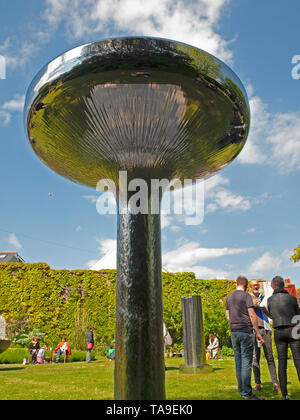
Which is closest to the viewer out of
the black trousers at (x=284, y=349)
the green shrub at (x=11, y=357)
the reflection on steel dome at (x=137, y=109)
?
the reflection on steel dome at (x=137, y=109)

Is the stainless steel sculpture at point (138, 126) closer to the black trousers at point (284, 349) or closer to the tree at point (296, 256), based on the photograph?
the black trousers at point (284, 349)

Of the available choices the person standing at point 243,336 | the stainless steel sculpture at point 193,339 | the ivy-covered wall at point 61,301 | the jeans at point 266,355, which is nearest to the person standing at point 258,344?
the jeans at point 266,355

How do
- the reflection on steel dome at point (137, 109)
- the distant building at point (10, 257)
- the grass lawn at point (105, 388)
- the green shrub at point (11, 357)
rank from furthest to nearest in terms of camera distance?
the distant building at point (10, 257), the green shrub at point (11, 357), the grass lawn at point (105, 388), the reflection on steel dome at point (137, 109)

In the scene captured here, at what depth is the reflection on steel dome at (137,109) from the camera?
2.71 metres

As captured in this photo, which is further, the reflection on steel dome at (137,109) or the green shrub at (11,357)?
the green shrub at (11,357)

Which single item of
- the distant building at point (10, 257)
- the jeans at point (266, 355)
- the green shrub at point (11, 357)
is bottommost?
the green shrub at point (11, 357)

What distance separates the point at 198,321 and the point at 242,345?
14.0 ft

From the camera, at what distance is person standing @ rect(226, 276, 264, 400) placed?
4336 mm

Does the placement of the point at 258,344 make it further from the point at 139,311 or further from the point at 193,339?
the point at 193,339

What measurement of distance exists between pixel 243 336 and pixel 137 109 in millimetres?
3020

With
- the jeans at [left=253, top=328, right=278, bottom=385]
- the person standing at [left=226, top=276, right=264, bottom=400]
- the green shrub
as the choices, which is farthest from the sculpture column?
the green shrub

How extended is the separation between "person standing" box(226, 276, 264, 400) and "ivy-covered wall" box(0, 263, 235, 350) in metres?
11.7

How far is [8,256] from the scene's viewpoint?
102 ft

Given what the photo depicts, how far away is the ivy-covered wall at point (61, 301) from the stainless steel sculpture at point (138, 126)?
13133mm
